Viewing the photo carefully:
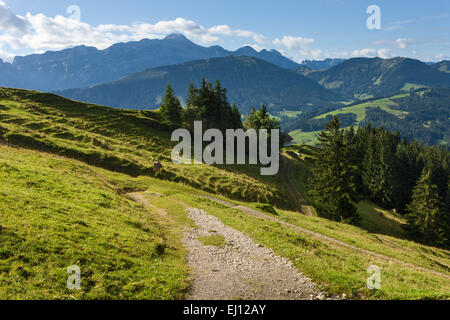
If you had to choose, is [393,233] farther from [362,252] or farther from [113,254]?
[113,254]

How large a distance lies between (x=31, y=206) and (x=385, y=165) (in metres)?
90.9

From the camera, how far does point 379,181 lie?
80.2 meters

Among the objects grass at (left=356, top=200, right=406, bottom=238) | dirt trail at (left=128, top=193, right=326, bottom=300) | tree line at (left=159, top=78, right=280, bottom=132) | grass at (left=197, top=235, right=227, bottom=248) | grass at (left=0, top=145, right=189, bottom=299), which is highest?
tree line at (left=159, top=78, right=280, bottom=132)

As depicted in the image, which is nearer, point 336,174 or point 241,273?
point 241,273

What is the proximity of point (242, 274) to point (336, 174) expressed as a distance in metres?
34.9

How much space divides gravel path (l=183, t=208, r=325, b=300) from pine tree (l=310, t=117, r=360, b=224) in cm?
2843

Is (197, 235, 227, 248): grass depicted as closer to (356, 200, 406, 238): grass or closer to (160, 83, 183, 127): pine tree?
(356, 200, 406, 238): grass

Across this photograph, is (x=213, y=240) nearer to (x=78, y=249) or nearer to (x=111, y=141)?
(x=78, y=249)

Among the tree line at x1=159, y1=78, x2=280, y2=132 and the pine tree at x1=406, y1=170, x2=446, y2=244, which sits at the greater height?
the tree line at x1=159, y1=78, x2=280, y2=132

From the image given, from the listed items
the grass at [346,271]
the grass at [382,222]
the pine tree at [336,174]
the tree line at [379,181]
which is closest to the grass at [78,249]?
the grass at [346,271]

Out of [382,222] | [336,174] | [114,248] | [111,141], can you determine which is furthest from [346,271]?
[382,222]

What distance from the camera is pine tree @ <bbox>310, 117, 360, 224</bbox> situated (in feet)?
140

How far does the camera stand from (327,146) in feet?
146

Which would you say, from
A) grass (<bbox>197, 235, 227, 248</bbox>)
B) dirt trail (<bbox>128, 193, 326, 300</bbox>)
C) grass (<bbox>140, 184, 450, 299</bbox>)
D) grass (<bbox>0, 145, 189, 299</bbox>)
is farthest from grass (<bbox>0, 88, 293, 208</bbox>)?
dirt trail (<bbox>128, 193, 326, 300</bbox>)
